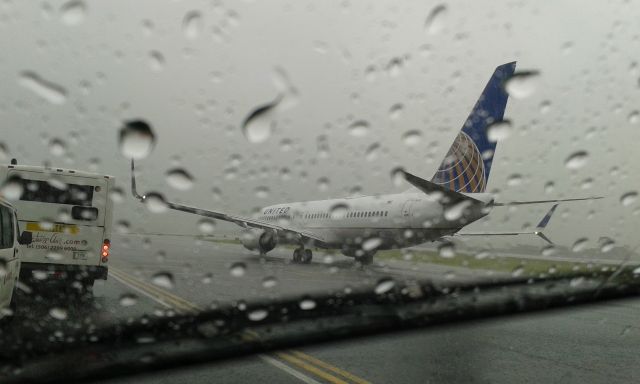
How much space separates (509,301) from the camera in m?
3.91

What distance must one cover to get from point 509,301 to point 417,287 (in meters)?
0.63

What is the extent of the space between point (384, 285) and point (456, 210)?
1066 mm

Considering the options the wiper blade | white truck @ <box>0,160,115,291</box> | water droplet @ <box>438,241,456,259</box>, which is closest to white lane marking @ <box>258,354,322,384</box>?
water droplet @ <box>438,241,456,259</box>

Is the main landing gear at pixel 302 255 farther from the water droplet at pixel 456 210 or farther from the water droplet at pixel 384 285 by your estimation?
the water droplet at pixel 384 285

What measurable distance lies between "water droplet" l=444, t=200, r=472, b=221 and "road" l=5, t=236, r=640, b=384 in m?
0.42

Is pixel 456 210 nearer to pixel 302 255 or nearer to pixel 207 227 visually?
pixel 207 227

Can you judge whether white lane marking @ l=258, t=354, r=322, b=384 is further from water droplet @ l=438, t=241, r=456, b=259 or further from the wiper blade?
the wiper blade

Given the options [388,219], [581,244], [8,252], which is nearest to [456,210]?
[581,244]

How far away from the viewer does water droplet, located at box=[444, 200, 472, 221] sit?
498 cm

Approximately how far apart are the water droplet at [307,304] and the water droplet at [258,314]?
22cm

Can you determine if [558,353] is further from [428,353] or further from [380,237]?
[380,237]

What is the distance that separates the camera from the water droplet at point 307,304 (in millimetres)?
3800

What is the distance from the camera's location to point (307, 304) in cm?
387

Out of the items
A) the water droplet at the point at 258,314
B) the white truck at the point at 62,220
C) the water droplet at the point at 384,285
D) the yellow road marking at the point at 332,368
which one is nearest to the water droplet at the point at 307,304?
the water droplet at the point at 258,314
